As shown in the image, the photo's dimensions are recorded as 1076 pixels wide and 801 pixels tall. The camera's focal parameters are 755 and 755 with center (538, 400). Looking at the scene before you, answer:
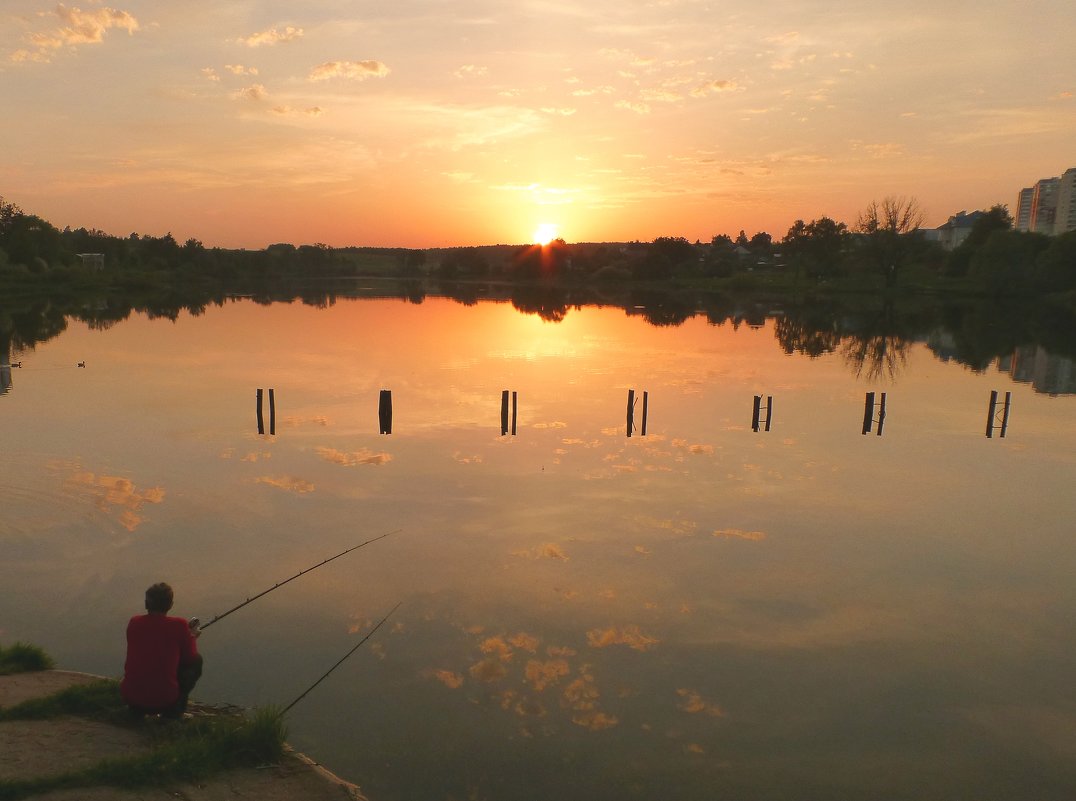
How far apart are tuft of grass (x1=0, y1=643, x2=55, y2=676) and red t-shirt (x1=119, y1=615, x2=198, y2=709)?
287 centimetres

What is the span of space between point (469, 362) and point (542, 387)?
11751 millimetres

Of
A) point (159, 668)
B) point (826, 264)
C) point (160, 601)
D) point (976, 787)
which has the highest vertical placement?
point (826, 264)

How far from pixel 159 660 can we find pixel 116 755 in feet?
3.50

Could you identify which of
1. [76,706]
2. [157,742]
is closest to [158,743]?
[157,742]

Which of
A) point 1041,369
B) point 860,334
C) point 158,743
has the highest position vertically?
point 860,334

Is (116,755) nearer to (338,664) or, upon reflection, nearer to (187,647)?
(187,647)

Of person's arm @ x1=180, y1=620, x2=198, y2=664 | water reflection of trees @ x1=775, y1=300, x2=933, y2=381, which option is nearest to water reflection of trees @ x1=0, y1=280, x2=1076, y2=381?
water reflection of trees @ x1=775, y1=300, x2=933, y2=381

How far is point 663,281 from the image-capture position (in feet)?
578

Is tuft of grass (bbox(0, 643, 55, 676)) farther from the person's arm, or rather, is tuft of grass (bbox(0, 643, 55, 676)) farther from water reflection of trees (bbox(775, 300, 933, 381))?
water reflection of trees (bbox(775, 300, 933, 381))

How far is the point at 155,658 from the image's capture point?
29.3 feet

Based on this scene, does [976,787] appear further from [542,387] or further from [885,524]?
[542,387]

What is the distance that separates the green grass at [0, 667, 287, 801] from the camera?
319 inches

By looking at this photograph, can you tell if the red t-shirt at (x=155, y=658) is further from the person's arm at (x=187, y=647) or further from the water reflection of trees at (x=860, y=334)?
the water reflection of trees at (x=860, y=334)

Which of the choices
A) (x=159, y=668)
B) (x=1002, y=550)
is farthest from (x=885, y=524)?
(x=159, y=668)
